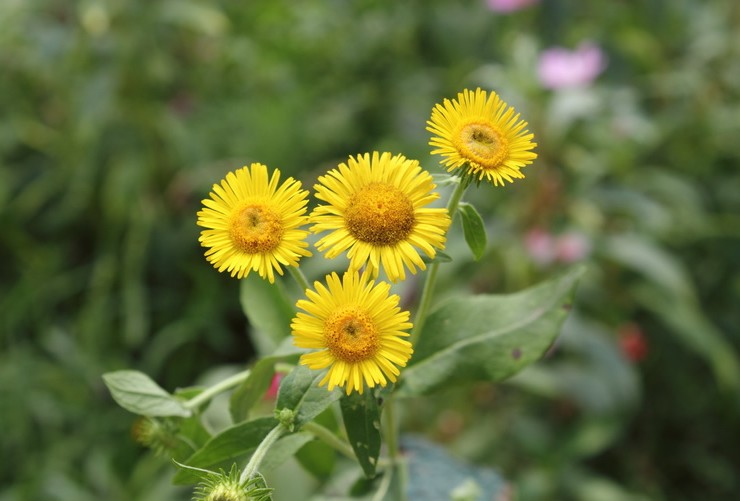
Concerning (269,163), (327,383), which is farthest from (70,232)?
(327,383)

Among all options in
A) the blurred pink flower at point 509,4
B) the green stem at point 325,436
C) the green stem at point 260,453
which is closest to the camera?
the green stem at point 260,453

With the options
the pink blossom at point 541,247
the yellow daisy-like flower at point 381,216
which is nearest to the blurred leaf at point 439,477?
the yellow daisy-like flower at point 381,216

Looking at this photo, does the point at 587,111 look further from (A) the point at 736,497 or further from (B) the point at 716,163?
(A) the point at 736,497

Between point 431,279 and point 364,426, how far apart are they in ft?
0.39

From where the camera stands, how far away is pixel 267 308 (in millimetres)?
624

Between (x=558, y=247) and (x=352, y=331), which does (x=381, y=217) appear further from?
(x=558, y=247)

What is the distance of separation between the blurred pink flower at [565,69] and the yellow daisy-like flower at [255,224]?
122cm

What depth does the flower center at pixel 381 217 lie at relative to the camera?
47 cm

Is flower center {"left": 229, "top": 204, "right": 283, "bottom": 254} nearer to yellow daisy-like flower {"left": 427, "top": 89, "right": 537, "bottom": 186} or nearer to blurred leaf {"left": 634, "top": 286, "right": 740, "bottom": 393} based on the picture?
yellow daisy-like flower {"left": 427, "top": 89, "right": 537, "bottom": 186}

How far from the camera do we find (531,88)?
1548mm

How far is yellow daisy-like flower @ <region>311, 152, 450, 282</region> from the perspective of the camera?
1.53 ft

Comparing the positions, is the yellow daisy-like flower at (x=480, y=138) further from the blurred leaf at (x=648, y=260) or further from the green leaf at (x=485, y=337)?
the blurred leaf at (x=648, y=260)

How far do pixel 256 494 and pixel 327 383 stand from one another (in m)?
0.08

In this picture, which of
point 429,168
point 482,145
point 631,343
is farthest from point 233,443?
point 631,343
